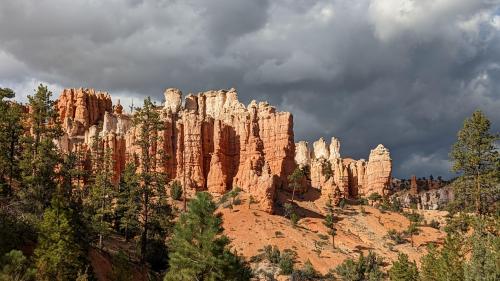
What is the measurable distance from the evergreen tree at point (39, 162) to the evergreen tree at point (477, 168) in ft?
102

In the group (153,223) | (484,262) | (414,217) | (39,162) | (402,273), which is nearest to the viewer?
(484,262)

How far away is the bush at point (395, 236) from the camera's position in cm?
9512

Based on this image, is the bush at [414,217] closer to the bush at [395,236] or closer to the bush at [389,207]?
the bush at [389,207]

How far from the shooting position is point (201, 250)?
119ft

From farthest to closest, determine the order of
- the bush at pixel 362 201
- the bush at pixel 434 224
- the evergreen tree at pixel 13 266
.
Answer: the bush at pixel 362 201 → the bush at pixel 434 224 → the evergreen tree at pixel 13 266

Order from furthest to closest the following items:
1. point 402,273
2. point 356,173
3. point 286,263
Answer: point 356,173, point 286,263, point 402,273

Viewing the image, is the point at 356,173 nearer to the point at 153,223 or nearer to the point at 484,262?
the point at 153,223

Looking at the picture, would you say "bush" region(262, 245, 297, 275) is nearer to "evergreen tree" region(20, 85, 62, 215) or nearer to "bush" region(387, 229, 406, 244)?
"bush" region(387, 229, 406, 244)

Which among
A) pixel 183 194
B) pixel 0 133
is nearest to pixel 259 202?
pixel 183 194

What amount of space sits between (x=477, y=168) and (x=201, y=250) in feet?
65.6

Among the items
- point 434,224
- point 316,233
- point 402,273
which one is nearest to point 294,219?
point 316,233

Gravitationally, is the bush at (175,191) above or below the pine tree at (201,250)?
above

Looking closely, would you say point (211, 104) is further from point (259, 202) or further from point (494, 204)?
point (494, 204)

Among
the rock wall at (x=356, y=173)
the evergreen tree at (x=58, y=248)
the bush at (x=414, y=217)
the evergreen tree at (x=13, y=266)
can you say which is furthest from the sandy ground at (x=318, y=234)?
the evergreen tree at (x=13, y=266)
